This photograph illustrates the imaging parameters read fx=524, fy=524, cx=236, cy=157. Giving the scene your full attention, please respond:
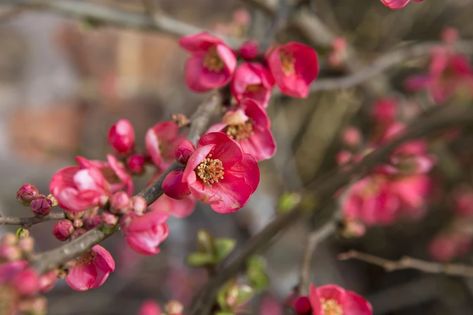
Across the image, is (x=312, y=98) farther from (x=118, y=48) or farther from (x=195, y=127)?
(x=195, y=127)

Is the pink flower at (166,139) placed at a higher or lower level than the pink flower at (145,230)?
higher

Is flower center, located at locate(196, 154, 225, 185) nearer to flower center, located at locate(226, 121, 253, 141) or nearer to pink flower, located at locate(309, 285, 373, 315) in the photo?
flower center, located at locate(226, 121, 253, 141)

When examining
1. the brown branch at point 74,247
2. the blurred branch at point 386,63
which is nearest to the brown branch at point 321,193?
the brown branch at point 74,247

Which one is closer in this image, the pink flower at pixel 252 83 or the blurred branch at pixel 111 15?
the pink flower at pixel 252 83

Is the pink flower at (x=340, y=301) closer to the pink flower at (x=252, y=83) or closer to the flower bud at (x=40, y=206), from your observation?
the pink flower at (x=252, y=83)

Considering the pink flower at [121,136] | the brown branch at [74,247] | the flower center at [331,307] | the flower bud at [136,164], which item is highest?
the pink flower at [121,136]

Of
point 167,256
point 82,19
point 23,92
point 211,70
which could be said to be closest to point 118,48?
point 23,92

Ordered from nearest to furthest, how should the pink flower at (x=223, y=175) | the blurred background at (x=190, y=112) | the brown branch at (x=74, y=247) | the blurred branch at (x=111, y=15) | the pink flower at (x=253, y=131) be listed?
the brown branch at (x=74, y=247) < the pink flower at (x=223, y=175) < the pink flower at (x=253, y=131) < the blurred branch at (x=111, y=15) < the blurred background at (x=190, y=112)
